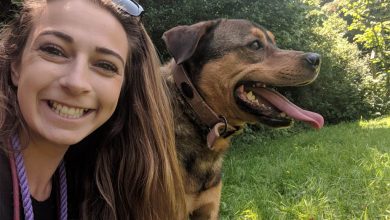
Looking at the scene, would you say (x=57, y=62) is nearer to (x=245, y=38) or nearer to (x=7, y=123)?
(x=7, y=123)

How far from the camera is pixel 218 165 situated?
11.9ft

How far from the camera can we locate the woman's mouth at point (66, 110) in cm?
196

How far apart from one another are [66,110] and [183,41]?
5.41 feet

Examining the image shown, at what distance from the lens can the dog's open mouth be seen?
11.3ft

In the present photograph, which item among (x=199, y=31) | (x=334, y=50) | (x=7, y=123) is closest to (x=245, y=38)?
(x=199, y=31)

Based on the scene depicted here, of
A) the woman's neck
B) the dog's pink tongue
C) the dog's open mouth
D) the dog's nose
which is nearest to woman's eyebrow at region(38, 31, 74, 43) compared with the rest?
the woman's neck

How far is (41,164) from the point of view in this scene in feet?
7.22

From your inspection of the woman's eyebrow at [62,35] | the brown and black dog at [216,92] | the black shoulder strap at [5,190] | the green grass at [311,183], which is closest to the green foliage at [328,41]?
the green grass at [311,183]

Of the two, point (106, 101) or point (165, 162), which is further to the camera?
point (165, 162)

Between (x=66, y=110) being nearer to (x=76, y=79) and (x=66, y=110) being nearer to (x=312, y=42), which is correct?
(x=76, y=79)

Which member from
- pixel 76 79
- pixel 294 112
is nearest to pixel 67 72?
pixel 76 79

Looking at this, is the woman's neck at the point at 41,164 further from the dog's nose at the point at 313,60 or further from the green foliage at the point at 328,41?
the green foliage at the point at 328,41

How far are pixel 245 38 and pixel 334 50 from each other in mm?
14561

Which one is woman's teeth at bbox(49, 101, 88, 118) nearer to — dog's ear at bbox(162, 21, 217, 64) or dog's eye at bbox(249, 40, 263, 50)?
dog's ear at bbox(162, 21, 217, 64)
